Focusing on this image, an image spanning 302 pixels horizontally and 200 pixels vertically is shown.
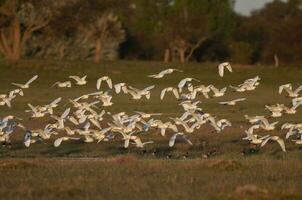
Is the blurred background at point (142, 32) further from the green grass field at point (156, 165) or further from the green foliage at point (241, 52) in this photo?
the green grass field at point (156, 165)

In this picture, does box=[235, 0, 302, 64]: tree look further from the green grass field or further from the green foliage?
the green grass field

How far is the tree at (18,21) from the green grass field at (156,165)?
13.2m

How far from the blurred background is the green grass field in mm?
15037

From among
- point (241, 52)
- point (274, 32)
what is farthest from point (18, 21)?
point (274, 32)

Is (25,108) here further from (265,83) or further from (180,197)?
(180,197)

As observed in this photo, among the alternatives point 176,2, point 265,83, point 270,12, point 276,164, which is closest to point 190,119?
point 276,164

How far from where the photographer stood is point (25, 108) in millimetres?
30172

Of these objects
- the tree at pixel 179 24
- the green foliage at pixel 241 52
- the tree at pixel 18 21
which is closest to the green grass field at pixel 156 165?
the tree at pixel 18 21

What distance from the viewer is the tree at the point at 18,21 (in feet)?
167

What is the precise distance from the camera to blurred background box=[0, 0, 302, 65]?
5247 cm

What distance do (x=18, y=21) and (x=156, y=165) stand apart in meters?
37.4

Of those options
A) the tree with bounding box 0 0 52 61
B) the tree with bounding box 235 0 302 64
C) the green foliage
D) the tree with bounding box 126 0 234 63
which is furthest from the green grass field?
the green foliage

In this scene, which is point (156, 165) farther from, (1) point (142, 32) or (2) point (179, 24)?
(1) point (142, 32)

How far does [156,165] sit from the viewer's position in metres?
14.4
